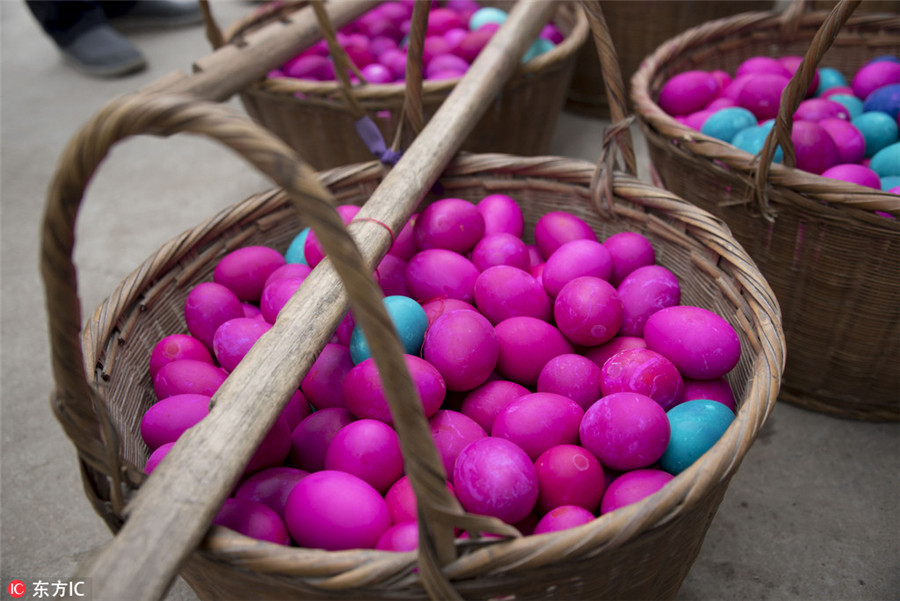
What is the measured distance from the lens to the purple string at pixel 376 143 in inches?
52.8

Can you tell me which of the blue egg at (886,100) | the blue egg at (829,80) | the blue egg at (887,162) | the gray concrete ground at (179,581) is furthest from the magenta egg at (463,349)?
the blue egg at (829,80)

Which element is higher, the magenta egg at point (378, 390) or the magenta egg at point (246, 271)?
the magenta egg at point (246, 271)

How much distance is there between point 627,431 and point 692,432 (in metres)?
0.11

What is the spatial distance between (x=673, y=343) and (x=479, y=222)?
1.48 ft

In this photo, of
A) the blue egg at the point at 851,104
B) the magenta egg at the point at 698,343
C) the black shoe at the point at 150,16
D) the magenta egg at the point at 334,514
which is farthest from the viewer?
the black shoe at the point at 150,16

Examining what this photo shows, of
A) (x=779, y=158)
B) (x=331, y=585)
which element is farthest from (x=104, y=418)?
(x=779, y=158)

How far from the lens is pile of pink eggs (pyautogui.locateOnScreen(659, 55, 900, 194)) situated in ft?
4.51

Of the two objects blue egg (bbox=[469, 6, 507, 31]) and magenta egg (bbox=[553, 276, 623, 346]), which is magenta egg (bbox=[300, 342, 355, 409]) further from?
blue egg (bbox=[469, 6, 507, 31])

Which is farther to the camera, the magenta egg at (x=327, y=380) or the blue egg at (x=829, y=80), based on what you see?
the blue egg at (x=829, y=80)

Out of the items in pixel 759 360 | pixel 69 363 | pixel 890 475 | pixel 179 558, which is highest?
pixel 69 363

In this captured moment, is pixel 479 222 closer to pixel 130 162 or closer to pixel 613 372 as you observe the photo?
pixel 613 372

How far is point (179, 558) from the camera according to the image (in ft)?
2.12

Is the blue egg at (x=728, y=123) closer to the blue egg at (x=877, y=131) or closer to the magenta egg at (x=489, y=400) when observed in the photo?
the blue egg at (x=877, y=131)

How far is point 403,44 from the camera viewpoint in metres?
2.35
